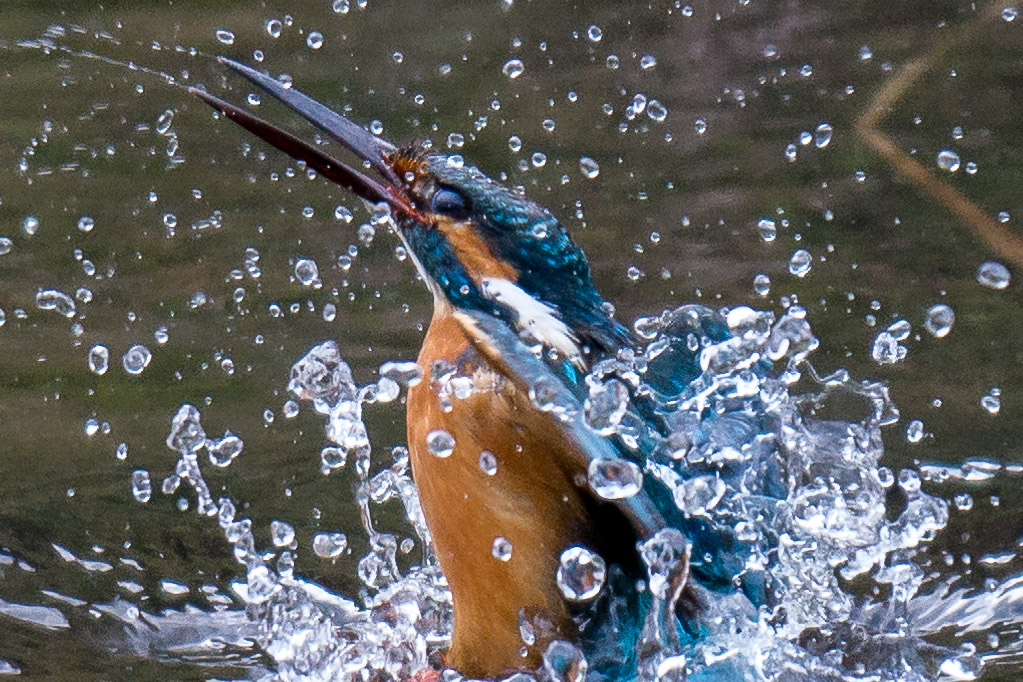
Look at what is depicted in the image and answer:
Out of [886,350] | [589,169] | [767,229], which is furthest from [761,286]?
[589,169]

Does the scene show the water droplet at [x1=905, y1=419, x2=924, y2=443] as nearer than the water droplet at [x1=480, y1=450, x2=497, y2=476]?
No

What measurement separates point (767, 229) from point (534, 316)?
6.99 feet

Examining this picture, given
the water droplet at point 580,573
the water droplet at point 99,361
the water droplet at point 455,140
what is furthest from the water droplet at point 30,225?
the water droplet at point 580,573

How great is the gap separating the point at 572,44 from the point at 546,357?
335 cm

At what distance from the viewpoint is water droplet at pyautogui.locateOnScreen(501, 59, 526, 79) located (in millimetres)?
5629

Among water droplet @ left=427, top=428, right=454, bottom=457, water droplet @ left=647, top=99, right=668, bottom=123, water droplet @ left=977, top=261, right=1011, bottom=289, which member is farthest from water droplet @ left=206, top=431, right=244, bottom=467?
water droplet @ left=647, top=99, right=668, bottom=123

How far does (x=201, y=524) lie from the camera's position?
11.0 feet

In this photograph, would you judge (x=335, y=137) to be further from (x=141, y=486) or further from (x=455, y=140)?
(x=455, y=140)

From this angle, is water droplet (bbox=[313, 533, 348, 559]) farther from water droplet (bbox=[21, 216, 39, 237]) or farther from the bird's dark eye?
water droplet (bbox=[21, 216, 39, 237])

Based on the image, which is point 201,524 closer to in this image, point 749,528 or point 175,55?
point 749,528

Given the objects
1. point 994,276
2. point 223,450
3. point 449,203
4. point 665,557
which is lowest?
point 665,557

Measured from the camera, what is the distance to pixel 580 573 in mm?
2605

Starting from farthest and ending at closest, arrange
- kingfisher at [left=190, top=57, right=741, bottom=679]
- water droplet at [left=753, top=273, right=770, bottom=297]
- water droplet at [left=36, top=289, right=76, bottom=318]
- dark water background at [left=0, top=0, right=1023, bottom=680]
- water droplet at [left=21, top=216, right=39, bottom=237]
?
water droplet at [left=21, top=216, right=39, bottom=237]
water droplet at [left=36, top=289, right=76, bottom=318]
water droplet at [left=753, top=273, right=770, bottom=297]
dark water background at [left=0, top=0, right=1023, bottom=680]
kingfisher at [left=190, top=57, right=741, bottom=679]

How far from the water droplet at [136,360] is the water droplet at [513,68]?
6.49 ft
